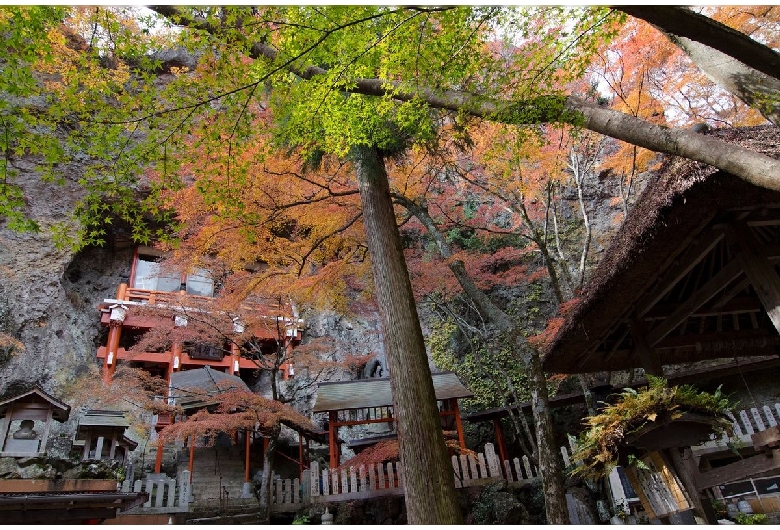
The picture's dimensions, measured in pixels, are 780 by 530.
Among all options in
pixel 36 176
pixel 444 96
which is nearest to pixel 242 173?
pixel 444 96

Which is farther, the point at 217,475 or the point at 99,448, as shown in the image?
the point at 217,475

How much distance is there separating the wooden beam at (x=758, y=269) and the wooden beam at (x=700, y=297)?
0.50 ft

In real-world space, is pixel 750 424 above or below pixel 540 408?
below

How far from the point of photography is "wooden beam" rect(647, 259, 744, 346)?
4.32 meters

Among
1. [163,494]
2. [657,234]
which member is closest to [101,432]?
[163,494]

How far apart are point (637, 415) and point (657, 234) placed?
156cm

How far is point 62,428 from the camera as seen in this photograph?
46.1 feet

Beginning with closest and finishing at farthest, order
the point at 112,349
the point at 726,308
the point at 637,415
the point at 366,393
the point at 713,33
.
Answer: the point at 713,33, the point at 637,415, the point at 726,308, the point at 366,393, the point at 112,349

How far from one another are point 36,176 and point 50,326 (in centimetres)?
575

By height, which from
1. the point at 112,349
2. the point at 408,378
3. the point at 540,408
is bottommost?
the point at 540,408

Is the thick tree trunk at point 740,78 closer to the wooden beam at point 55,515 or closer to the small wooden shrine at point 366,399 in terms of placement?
the small wooden shrine at point 366,399

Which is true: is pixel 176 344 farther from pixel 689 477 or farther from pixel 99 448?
pixel 689 477

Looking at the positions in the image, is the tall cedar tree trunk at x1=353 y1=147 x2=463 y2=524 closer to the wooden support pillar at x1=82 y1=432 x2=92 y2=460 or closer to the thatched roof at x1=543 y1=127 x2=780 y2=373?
the thatched roof at x1=543 y1=127 x2=780 y2=373

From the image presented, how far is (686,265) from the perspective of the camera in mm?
4625
